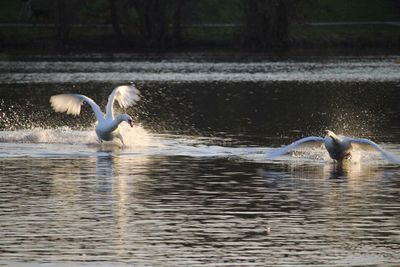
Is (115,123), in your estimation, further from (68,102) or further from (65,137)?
(68,102)

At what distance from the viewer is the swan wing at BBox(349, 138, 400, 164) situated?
997 inches

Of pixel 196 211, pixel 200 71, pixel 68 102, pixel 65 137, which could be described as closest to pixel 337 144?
pixel 196 211

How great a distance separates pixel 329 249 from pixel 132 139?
1475 cm

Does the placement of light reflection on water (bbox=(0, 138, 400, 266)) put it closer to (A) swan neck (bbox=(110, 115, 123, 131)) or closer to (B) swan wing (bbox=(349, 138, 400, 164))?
(B) swan wing (bbox=(349, 138, 400, 164))

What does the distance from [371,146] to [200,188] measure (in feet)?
16.4

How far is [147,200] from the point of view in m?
20.8

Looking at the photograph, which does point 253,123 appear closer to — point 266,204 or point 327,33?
point 266,204

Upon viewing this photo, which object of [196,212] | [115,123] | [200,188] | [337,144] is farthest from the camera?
[115,123]

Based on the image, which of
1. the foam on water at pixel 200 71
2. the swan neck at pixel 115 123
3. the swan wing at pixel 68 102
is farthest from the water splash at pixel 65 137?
the foam on water at pixel 200 71

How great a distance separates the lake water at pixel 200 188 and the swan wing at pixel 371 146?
9.6 inches

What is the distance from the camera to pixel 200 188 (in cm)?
2227

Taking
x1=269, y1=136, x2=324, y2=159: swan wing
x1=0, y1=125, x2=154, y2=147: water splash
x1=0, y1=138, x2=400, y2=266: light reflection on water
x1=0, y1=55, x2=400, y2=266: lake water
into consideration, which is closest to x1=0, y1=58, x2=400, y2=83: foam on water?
x1=0, y1=55, x2=400, y2=266: lake water

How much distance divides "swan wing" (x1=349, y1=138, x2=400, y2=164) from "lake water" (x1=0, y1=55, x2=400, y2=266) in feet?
0.80

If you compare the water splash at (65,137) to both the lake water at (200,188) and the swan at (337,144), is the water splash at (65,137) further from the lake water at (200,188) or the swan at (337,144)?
the swan at (337,144)
